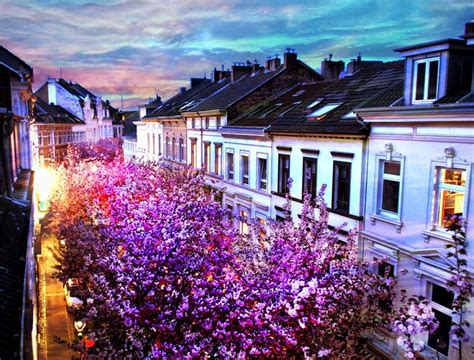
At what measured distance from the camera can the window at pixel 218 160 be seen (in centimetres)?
A: 2773

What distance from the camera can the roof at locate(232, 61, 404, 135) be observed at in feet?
54.9

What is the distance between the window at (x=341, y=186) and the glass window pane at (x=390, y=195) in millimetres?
1752

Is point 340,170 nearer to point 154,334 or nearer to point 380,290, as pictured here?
point 380,290

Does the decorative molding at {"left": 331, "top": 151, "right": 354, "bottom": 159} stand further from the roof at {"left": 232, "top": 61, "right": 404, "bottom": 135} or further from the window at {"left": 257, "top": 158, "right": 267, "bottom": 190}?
the window at {"left": 257, "top": 158, "right": 267, "bottom": 190}

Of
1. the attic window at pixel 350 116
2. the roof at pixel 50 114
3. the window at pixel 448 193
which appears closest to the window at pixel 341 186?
the attic window at pixel 350 116

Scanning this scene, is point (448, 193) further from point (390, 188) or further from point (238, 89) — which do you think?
point (238, 89)

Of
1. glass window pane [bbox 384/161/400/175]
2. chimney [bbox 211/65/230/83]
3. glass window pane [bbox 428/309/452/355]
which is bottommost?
glass window pane [bbox 428/309/452/355]

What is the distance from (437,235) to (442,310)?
7.07ft

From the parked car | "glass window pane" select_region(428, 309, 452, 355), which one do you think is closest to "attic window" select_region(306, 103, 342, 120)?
"glass window pane" select_region(428, 309, 452, 355)

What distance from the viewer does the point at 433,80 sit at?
12.9 metres

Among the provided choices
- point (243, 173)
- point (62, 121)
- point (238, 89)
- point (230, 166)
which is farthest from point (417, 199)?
point (62, 121)

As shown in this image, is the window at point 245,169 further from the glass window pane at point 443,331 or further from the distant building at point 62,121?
the distant building at point 62,121

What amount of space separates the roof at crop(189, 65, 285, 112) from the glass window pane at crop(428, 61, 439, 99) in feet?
49.2

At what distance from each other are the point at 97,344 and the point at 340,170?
10.6 metres
